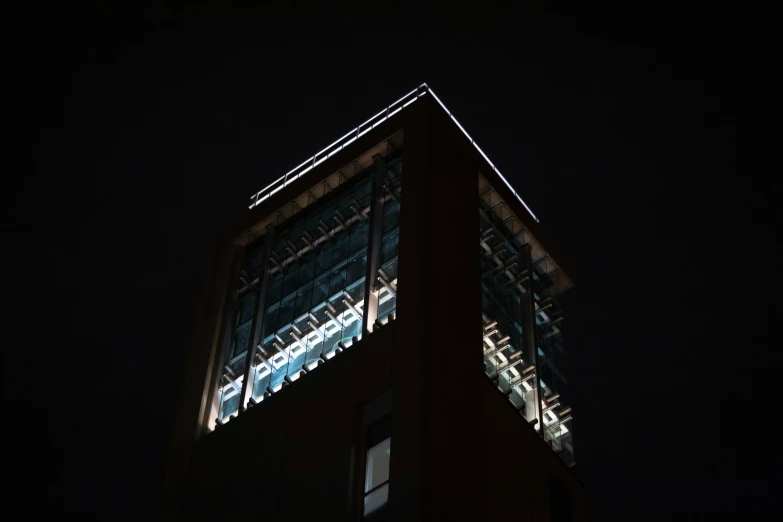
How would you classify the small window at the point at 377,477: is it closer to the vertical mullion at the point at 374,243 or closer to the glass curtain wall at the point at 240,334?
the vertical mullion at the point at 374,243

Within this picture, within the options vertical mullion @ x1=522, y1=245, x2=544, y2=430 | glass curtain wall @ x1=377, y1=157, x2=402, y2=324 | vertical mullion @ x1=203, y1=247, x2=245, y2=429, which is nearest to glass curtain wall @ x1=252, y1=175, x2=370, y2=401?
glass curtain wall @ x1=377, y1=157, x2=402, y2=324

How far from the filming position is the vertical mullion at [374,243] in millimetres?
32188

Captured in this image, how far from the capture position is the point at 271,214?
39844mm

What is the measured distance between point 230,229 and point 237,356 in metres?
6.03

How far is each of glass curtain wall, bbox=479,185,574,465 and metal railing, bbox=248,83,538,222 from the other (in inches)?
68.6

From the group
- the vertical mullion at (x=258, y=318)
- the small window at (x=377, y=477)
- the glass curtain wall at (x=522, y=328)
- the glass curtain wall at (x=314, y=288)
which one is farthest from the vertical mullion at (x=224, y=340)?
the glass curtain wall at (x=522, y=328)

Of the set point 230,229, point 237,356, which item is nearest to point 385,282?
point 237,356

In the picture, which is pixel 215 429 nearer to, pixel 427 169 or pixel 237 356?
pixel 237 356

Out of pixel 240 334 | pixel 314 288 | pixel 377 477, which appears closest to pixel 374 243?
pixel 314 288

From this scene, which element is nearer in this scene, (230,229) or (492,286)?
(492,286)

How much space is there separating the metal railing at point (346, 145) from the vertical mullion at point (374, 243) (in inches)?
76.1

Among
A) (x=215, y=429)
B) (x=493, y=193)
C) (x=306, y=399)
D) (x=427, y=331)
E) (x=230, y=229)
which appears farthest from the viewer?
(x=230, y=229)

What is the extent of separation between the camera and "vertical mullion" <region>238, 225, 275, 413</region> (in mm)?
34469

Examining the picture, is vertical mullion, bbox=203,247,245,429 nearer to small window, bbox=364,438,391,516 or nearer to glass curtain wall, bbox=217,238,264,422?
glass curtain wall, bbox=217,238,264,422
